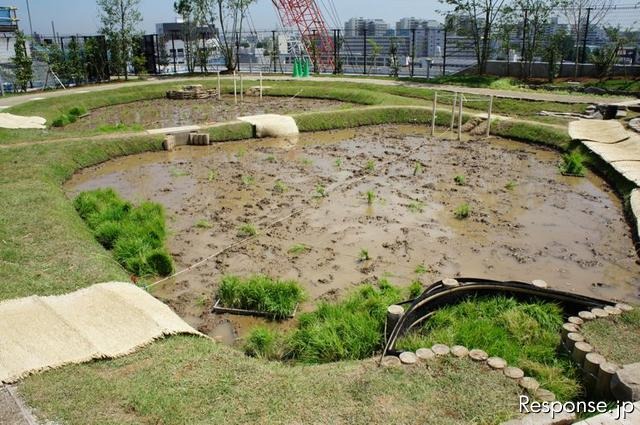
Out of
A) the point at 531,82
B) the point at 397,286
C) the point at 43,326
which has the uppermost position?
the point at 531,82

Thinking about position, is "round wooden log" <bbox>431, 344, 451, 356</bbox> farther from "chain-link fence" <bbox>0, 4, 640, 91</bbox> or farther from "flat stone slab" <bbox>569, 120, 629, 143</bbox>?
"chain-link fence" <bbox>0, 4, 640, 91</bbox>

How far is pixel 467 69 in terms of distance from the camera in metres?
27.4

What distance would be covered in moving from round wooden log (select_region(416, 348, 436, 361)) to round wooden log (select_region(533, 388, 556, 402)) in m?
0.84

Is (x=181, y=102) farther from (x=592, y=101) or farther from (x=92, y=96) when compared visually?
(x=592, y=101)

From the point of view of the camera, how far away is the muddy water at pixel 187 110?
17.9 meters

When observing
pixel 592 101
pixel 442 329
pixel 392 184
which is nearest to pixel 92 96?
pixel 392 184

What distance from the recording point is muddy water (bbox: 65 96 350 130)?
1792 cm

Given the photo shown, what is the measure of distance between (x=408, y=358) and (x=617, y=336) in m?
1.99

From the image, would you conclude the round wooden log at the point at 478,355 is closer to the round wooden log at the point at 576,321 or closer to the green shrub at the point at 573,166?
the round wooden log at the point at 576,321

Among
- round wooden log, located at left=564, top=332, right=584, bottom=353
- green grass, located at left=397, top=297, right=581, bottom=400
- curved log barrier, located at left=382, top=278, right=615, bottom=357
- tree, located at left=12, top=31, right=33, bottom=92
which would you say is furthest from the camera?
tree, located at left=12, top=31, right=33, bottom=92

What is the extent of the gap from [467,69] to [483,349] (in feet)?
80.8

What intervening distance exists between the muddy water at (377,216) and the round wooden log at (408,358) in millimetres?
2063

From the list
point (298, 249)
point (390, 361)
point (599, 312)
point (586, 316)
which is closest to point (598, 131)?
point (298, 249)

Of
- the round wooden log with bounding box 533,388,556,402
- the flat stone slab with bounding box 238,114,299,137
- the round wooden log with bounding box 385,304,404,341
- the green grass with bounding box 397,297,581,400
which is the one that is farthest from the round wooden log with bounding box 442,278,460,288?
the flat stone slab with bounding box 238,114,299,137
